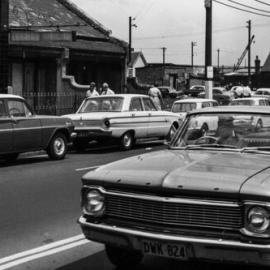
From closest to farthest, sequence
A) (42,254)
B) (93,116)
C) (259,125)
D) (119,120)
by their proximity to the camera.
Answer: (259,125), (42,254), (93,116), (119,120)

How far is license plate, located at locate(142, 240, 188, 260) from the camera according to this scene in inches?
177

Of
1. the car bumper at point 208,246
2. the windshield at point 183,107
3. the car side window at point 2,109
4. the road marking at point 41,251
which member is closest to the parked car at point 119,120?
the windshield at point 183,107

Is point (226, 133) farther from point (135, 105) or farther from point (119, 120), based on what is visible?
point (135, 105)

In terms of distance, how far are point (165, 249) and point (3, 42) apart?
1771cm

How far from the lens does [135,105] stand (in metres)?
17.9

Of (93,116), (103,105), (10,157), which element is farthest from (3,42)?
(10,157)

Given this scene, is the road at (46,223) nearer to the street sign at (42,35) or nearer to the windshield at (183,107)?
the windshield at (183,107)

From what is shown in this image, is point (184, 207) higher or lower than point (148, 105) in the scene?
lower

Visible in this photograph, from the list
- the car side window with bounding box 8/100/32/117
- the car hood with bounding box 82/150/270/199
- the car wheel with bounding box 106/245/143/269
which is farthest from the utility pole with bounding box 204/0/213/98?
the car wheel with bounding box 106/245/143/269

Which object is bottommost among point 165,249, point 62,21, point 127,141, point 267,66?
point 127,141

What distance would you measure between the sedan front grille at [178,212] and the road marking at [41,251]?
1.50 m

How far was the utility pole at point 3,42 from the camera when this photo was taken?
1981 centimetres

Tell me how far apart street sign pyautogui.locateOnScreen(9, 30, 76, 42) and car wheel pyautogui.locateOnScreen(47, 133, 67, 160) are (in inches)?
302

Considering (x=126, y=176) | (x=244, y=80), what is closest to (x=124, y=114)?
(x=126, y=176)
